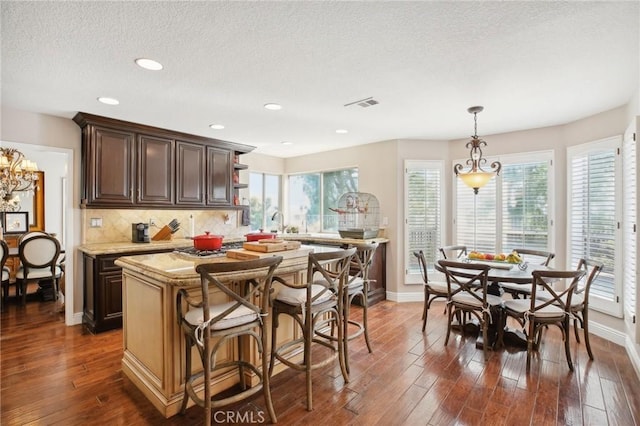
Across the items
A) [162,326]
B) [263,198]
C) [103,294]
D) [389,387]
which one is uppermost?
[263,198]

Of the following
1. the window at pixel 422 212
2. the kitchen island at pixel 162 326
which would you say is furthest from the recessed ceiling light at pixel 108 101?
the window at pixel 422 212

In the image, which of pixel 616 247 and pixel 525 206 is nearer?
pixel 616 247

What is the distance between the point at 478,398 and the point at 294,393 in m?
1.35

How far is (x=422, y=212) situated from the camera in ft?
16.5

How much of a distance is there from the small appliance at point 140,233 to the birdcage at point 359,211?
2.73m

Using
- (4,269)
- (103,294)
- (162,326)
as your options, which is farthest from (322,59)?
(4,269)

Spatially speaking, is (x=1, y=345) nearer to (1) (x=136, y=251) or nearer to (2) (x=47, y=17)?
(1) (x=136, y=251)

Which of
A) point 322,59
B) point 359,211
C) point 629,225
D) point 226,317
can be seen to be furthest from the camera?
point 359,211

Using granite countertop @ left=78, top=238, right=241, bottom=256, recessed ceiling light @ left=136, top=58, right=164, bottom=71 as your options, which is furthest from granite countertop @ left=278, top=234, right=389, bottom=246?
recessed ceiling light @ left=136, top=58, right=164, bottom=71

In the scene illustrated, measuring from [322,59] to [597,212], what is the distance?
3.56 m

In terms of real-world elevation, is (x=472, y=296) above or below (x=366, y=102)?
below

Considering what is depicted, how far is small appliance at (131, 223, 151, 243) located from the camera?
4090 mm

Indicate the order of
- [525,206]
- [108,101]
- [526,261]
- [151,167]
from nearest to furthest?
[108,101], [526,261], [151,167], [525,206]

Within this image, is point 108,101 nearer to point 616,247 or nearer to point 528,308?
point 528,308
